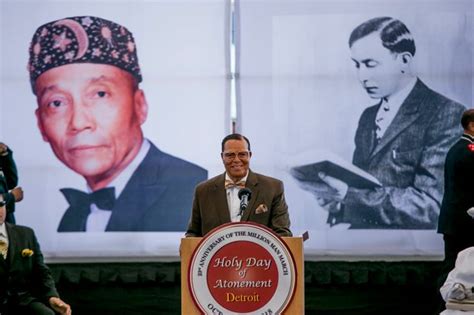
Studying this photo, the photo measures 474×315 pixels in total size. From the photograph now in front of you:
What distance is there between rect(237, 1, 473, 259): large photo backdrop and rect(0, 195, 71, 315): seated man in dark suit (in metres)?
1.80

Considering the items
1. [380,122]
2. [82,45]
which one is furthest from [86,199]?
[380,122]

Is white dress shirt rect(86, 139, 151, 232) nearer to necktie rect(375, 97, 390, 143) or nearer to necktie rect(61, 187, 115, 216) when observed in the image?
necktie rect(61, 187, 115, 216)

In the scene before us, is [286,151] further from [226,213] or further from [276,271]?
[276,271]

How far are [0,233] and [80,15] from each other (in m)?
1.93

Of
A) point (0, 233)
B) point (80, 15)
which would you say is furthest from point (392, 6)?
point (0, 233)

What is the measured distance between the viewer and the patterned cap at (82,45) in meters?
6.72

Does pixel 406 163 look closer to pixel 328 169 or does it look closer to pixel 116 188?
pixel 328 169

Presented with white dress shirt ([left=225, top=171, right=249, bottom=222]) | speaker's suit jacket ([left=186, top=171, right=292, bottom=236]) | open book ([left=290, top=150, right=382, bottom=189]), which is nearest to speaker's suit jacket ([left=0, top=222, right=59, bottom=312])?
speaker's suit jacket ([left=186, top=171, right=292, bottom=236])

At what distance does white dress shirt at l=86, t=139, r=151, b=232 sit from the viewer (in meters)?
6.68

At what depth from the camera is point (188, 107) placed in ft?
22.0

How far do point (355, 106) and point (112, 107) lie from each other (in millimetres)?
1595

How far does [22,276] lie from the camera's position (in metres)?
5.32

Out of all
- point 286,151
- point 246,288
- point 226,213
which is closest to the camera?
point 246,288

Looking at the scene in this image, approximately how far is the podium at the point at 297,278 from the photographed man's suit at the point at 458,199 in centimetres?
228
